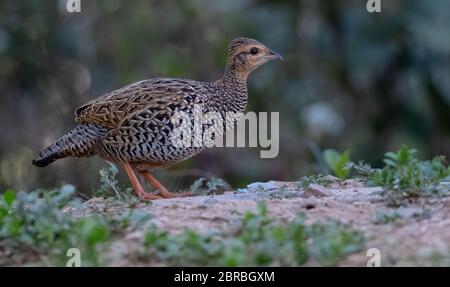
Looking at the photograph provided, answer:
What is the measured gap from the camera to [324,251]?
547 cm

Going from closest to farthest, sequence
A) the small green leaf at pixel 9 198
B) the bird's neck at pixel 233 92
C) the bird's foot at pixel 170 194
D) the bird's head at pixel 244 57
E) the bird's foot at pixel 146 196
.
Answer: the small green leaf at pixel 9 198 < the bird's foot at pixel 146 196 < the bird's foot at pixel 170 194 < the bird's neck at pixel 233 92 < the bird's head at pixel 244 57

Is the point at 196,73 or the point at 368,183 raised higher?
the point at 196,73

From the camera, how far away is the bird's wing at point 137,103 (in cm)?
850

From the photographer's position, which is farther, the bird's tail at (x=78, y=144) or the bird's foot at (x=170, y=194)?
the bird's tail at (x=78, y=144)

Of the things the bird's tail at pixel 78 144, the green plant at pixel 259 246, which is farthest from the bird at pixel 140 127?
the green plant at pixel 259 246


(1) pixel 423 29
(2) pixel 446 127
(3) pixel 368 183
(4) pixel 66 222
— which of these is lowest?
(4) pixel 66 222

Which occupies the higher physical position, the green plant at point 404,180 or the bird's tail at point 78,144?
the bird's tail at point 78,144

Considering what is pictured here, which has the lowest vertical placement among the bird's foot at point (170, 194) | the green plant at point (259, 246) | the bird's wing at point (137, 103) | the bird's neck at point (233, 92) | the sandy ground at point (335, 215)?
the green plant at point (259, 246)

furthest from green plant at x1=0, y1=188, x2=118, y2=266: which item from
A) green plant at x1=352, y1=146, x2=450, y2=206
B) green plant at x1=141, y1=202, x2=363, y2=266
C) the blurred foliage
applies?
green plant at x1=352, y1=146, x2=450, y2=206

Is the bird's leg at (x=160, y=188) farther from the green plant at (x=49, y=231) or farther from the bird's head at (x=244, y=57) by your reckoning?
the green plant at (x=49, y=231)

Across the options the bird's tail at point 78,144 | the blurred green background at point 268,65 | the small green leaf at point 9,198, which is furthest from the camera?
the blurred green background at point 268,65
